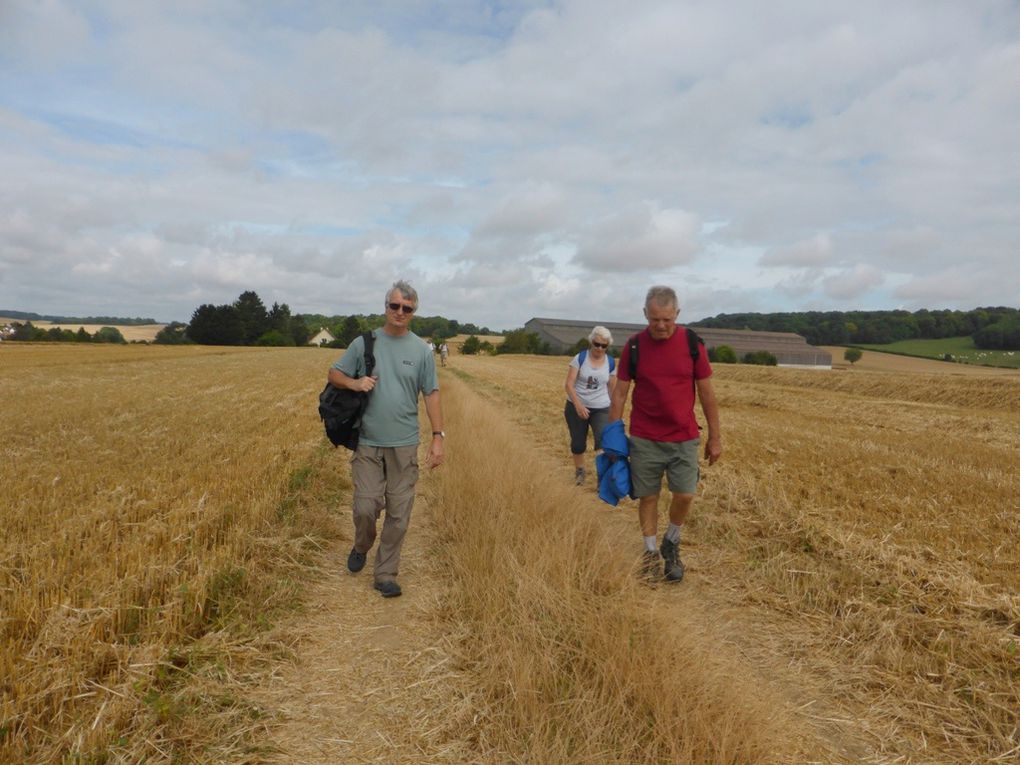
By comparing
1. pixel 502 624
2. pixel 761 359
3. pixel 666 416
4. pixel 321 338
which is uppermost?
pixel 321 338

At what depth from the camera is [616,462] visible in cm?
500

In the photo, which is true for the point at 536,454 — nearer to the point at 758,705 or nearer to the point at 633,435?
the point at 633,435

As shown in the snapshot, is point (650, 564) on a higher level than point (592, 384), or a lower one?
lower

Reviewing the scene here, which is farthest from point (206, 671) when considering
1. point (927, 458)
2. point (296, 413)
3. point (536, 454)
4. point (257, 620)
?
point (296, 413)

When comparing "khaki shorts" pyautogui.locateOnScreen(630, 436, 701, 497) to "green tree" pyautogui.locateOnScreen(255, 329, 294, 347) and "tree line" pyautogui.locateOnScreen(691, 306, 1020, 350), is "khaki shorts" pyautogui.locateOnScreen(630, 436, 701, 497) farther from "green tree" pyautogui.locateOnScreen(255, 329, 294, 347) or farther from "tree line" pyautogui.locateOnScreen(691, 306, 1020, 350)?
"green tree" pyautogui.locateOnScreen(255, 329, 294, 347)

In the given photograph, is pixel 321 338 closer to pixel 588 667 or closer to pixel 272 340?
pixel 272 340

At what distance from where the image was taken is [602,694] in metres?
2.73

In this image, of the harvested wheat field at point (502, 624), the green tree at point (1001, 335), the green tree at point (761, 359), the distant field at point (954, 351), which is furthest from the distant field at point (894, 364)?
the harvested wheat field at point (502, 624)

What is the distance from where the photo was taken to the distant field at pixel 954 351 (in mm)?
50281

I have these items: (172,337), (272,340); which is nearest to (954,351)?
(272,340)

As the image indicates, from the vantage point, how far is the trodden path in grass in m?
2.64

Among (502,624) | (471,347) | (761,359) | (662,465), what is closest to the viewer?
(502,624)

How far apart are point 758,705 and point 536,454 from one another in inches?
290

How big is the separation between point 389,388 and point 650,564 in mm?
2568
